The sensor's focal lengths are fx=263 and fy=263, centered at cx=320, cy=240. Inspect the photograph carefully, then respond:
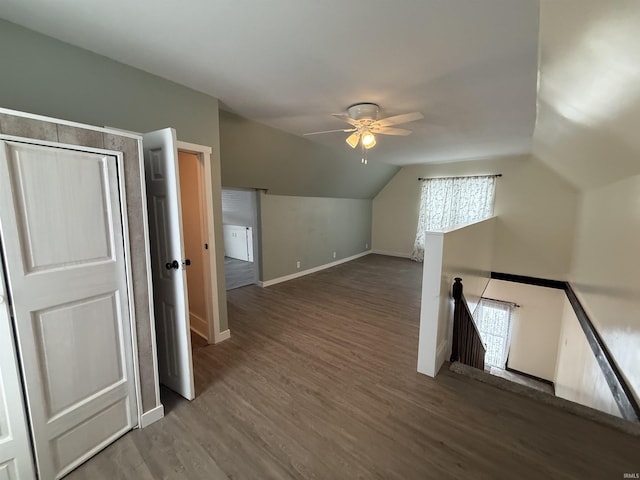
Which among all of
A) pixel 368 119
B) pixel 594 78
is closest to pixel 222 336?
pixel 368 119

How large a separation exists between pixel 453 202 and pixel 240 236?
16.8 ft

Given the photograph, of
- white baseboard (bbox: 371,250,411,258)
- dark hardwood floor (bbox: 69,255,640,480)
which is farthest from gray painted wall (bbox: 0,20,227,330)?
white baseboard (bbox: 371,250,411,258)

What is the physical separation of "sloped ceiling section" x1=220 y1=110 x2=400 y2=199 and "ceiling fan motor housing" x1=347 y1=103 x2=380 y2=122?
130 cm

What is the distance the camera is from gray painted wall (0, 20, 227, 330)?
4.84 ft

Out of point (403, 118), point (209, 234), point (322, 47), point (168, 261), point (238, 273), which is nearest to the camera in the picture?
point (322, 47)

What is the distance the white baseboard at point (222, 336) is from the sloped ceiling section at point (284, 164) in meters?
2.07

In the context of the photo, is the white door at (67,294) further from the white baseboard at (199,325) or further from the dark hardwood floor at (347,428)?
the white baseboard at (199,325)

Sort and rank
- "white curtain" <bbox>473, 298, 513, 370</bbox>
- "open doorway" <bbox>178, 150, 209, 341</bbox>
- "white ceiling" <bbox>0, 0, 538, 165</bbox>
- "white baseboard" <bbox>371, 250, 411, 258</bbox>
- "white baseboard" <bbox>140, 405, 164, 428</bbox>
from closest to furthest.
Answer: "white ceiling" <bbox>0, 0, 538, 165</bbox> → "white baseboard" <bbox>140, 405, 164, 428</bbox> → "open doorway" <bbox>178, 150, 209, 341</bbox> → "white curtain" <bbox>473, 298, 513, 370</bbox> → "white baseboard" <bbox>371, 250, 411, 258</bbox>

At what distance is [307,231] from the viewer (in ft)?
17.8

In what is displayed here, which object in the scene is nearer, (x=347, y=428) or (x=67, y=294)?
(x=67, y=294)

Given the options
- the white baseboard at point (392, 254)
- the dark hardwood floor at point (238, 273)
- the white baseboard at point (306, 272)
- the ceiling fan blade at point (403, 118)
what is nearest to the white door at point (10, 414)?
the ceiling fan blade at point (403, 118)

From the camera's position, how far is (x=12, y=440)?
3.95 feet

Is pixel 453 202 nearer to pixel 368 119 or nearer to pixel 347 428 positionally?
pixel 368 119

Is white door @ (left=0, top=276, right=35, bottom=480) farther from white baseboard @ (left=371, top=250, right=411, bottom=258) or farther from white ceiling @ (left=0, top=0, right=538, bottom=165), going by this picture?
white baseboard @ (left=371, top=250, right=411, bottom=258)
